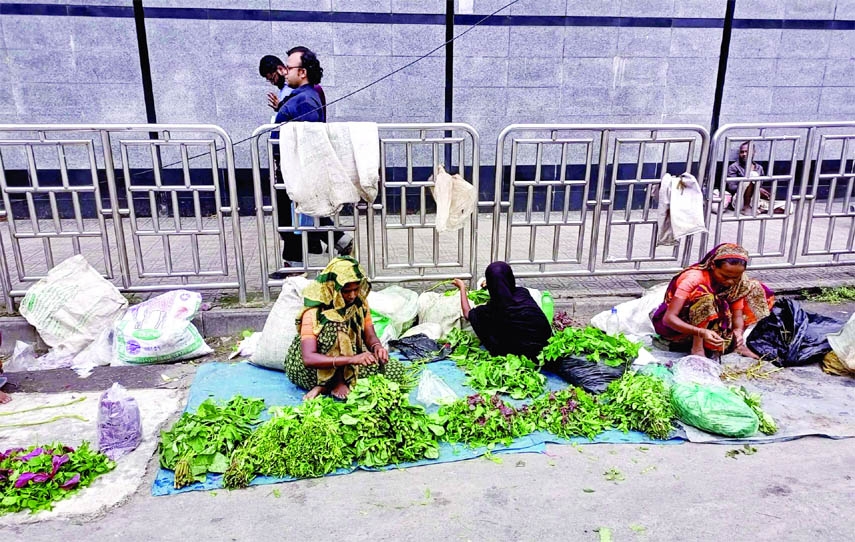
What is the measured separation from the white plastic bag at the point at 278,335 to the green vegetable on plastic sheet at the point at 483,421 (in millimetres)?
1235

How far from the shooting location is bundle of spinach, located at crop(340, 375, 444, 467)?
2.98m

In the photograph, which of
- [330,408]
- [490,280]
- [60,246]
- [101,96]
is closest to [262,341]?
[330,408]

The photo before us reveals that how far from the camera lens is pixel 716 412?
3.22 m

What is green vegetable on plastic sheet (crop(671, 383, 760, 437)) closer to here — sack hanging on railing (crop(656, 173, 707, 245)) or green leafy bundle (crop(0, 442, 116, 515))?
sack hanging on railing (crop(656, 173, 707, 245))

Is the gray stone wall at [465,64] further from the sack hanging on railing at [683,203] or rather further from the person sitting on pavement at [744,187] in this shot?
the sack hanging on railing at [683,203]

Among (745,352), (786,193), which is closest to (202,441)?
(745,352)

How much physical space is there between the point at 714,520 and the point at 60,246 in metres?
6.58

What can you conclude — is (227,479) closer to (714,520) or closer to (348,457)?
(348,457)

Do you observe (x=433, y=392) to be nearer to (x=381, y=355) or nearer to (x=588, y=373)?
(x=381, y=355)

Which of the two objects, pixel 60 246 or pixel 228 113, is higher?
pixel 228 113

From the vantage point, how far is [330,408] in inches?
125

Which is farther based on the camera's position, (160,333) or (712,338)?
(160,333)

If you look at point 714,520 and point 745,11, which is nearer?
point 714,520

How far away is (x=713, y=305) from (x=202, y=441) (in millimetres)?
3371
